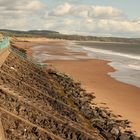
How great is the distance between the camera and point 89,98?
28.8 meters

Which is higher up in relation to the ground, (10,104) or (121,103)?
(10,104)

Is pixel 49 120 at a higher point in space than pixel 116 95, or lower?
higher

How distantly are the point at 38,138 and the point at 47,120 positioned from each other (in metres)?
2.61

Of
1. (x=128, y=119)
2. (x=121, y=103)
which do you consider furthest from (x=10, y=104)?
(x=121, y=103)

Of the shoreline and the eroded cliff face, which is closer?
the eroded cliff face

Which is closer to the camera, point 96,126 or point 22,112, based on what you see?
point 22,112

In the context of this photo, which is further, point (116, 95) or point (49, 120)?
point (116, 95)

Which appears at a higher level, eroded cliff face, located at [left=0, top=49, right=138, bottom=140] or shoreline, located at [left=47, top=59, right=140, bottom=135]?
eroded cliff face, located at [left=0, top=49, right=138, bottom=140]

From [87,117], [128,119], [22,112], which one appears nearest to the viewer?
[22,112]

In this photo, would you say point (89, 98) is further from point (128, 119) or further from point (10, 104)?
point (10, 104)

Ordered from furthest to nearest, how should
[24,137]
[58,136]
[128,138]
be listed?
[128,138] → [58,136] → [24,137]

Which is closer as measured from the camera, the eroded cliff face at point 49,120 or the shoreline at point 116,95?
the eroded cliff face at point 49,120

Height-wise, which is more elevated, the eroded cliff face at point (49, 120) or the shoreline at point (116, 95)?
the eroded cliff face at point (49, 120)

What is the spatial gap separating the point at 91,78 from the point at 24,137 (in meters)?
29.3
